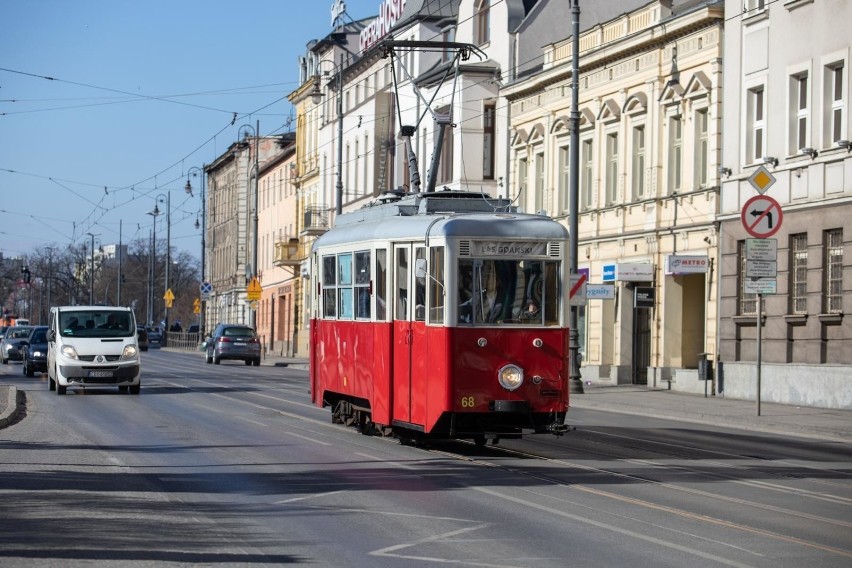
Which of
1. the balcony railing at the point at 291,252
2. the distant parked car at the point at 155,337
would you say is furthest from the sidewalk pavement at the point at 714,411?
the distant parked car at the point at 155,337

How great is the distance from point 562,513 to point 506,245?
5.59 metres

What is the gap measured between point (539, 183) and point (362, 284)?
97.6 feet

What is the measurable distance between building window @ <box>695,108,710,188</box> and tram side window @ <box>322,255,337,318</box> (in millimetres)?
18029

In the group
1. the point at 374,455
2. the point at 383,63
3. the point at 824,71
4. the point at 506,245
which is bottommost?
the point at 374,455

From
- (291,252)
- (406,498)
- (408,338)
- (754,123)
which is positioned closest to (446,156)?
(754,123)

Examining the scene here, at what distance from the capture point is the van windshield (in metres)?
32.6

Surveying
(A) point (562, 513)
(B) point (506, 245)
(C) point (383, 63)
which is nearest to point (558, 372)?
(B) point (506, 245)

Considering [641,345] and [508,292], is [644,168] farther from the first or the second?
[508,292]

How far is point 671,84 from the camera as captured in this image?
39.3 metres

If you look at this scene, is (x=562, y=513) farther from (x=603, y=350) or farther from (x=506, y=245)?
(x=603, y=350)

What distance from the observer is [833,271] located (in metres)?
32.2

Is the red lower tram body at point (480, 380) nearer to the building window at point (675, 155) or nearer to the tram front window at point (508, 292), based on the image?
the tram front window at point (508, 292)

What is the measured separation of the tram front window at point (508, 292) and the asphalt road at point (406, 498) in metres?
1.74

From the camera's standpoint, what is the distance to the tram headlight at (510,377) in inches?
683
